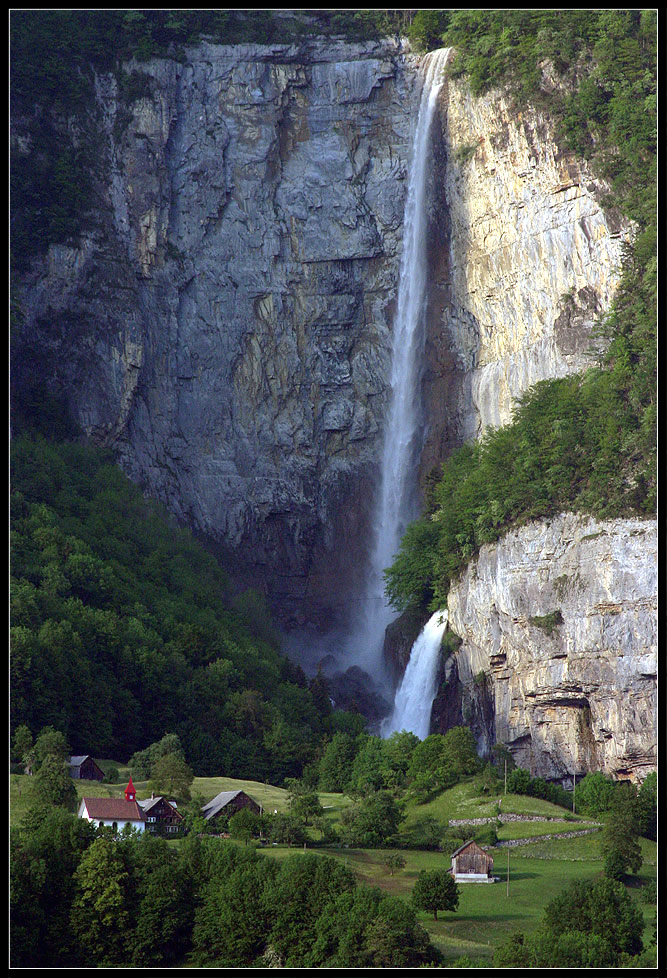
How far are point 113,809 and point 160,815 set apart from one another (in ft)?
7.95

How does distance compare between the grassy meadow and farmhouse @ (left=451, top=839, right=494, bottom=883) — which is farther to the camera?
farmhouse @ (left=451, top=839, right=494, bottom=883)

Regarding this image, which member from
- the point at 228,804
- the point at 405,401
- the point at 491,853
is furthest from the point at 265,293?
the point at 491,853

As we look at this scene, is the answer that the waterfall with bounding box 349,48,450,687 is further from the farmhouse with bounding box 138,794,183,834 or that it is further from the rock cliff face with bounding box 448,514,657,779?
the farmhouse with bounding box 138,794,183,834

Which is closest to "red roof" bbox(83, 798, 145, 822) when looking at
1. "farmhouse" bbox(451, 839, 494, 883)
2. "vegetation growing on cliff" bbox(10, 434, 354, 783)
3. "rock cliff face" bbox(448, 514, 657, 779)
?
"vegetation growing on cliff" bbox(10, 434, 354, 783)

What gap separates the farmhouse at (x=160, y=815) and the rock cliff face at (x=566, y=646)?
757 inches

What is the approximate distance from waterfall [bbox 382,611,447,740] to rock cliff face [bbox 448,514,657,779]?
8.93 feet

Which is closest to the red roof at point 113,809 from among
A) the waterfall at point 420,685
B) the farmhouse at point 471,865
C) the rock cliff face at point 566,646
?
the farmhouse at point 471,865

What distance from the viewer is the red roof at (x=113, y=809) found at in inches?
2244

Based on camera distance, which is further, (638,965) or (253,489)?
(253,489)

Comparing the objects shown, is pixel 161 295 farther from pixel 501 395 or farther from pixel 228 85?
pixel 501 395

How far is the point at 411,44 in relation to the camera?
9594 centimetres

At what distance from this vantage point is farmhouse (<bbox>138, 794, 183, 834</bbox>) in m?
58.7

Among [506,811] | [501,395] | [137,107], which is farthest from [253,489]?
[506,811]

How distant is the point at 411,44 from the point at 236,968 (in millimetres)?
65996
